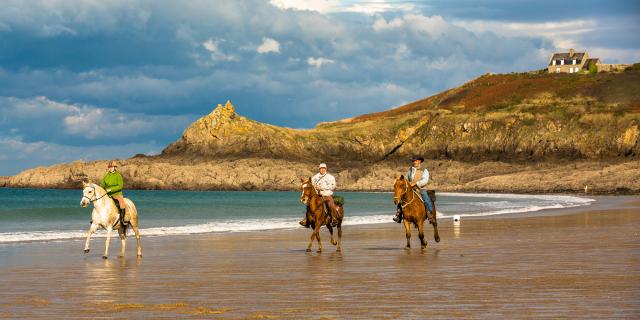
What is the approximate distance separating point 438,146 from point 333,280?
12187cm

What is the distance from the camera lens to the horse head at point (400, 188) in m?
22.9

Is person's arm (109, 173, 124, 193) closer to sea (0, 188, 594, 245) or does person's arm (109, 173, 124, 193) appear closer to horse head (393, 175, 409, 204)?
horse head (393, 175, 409, 204)

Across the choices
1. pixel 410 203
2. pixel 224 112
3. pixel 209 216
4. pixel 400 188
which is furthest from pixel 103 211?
pixel 224 112

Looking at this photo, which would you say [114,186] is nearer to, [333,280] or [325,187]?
[325,187]

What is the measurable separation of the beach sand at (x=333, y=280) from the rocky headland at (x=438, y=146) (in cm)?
8787

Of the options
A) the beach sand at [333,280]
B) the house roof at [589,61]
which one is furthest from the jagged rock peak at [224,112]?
the beach sand at [333,280]

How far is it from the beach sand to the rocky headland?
87.9m

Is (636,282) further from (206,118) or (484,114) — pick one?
(206,118)

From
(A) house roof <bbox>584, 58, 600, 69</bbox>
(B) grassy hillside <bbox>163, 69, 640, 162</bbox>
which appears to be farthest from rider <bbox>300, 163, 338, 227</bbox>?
(A) house roof <bbox>584, 58, 600, 69</bbox>

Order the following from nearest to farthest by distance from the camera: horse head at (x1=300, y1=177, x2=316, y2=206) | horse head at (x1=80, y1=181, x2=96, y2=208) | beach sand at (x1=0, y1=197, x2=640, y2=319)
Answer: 1. beach sand at (x1=0, y1=197, x2=640, y2=319)
2. horse head at (x1=80, y1=181, x2=96, y2=208)
3. horse head at (x1=300, y1=177, x2=316, y2=206)

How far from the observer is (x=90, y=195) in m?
22.2

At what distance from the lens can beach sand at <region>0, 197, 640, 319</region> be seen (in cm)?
1240

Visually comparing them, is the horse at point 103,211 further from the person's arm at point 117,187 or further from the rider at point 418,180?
the rider at point 418,180

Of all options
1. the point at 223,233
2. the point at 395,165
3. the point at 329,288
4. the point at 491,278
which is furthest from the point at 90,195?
the point at 395,165
